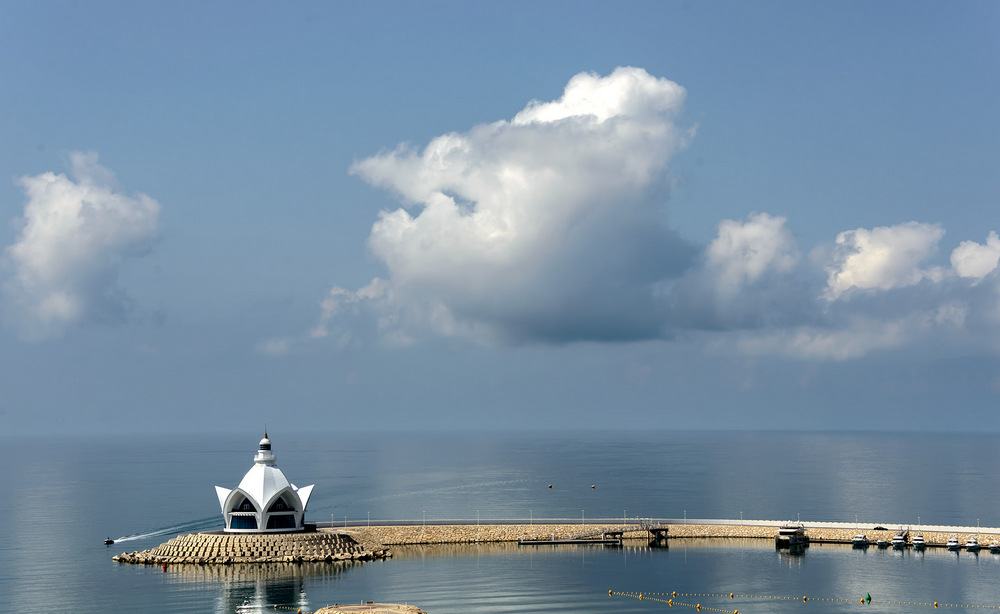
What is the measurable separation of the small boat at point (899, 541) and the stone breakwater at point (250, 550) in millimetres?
60497

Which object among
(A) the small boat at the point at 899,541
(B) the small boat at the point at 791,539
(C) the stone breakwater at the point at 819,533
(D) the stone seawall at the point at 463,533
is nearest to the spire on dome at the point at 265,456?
(D) the stone seawall at the point at 463,533

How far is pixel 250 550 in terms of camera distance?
108 meters

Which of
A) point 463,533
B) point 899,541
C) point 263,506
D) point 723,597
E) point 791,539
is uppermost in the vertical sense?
point 263,506

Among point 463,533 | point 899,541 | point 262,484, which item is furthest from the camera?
point 463,533

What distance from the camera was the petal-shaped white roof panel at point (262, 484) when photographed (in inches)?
4395

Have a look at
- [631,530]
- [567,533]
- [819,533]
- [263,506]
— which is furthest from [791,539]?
[263,506]

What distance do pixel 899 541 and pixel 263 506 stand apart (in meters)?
75.4

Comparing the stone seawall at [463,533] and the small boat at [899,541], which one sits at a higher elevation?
the stone seawall at [463,533]

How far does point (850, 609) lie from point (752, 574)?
15.7 meters

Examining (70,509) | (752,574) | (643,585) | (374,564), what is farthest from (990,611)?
(70,509)

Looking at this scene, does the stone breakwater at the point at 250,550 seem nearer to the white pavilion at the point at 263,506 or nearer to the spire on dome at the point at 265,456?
the white pavilion at the point at 263,506

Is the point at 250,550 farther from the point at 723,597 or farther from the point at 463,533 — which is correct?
the point at 723,597

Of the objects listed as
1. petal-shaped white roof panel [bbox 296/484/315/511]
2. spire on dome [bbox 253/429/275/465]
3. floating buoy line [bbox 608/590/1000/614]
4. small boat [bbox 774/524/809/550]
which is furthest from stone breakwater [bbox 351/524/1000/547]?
floating buoy line [bbox 608/590/1000/614]

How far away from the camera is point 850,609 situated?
3406 inches
